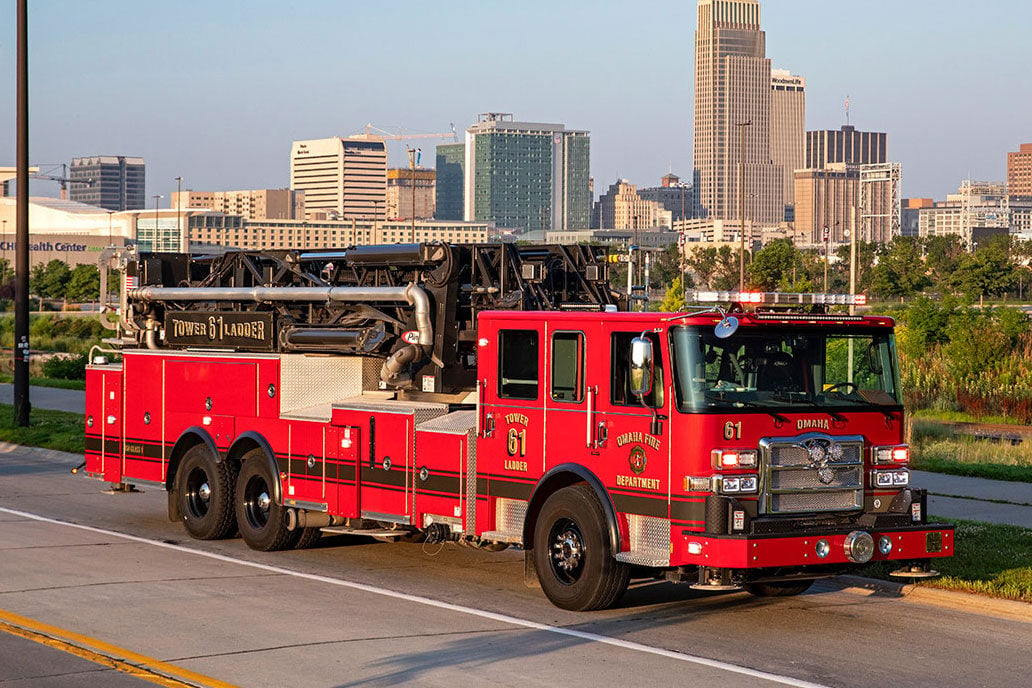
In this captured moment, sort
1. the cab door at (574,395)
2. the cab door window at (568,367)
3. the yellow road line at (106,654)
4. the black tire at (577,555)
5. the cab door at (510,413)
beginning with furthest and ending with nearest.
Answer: the cab door at (510,413)
the cab door window at (568,367)
the cab door at (574,395)
the black tire at (577,555)
the yellow road line at (106,654)

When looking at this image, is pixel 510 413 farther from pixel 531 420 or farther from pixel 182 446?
→ pixel 182 446

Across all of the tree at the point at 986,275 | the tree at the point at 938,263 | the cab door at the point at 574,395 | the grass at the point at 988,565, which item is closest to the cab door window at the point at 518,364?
the cab door at the point at 574,395

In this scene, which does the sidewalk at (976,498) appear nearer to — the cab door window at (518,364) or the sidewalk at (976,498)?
the sidewalk at (976,498)

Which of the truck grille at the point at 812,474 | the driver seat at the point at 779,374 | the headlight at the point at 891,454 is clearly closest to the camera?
the truck grille at the point at 812,474

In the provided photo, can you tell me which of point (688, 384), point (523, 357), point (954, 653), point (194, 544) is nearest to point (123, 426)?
point (194, 544)

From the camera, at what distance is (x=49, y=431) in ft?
84.8

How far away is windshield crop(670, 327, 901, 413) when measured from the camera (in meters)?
10.5

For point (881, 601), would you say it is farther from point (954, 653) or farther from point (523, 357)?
point (523, 357)

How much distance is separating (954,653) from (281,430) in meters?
7.01

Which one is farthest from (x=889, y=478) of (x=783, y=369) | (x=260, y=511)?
(x=260, y=511)

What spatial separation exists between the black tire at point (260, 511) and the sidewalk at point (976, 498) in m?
7.20

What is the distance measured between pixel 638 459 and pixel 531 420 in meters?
1.28

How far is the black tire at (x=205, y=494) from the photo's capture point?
1487 centimetres

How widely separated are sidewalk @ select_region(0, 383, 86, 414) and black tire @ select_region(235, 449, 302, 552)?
16.6 m
